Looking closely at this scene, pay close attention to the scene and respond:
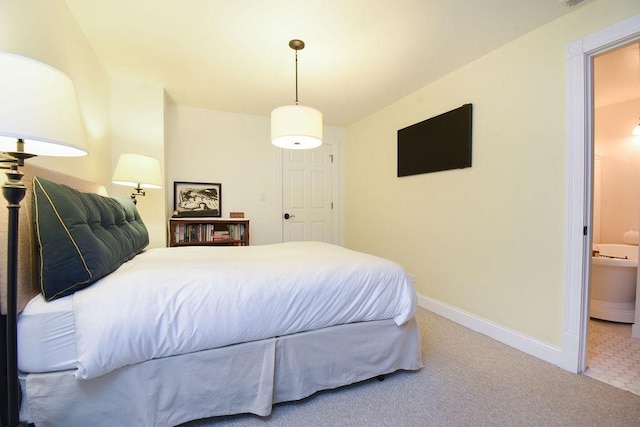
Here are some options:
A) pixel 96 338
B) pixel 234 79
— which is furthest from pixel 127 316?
pixel 234 79

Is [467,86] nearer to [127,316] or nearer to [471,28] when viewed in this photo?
[471,28]

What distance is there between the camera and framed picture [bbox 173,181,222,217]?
378 centimetres

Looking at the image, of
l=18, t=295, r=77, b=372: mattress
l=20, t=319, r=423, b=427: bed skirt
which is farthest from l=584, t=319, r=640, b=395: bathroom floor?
l=18, t=295, r=77, b=372: mattress

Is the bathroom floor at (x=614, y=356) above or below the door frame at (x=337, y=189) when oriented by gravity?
below

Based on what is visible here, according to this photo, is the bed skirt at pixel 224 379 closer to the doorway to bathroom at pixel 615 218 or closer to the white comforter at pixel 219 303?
the white comforter at pixel 219 303

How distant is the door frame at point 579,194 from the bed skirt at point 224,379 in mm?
1101

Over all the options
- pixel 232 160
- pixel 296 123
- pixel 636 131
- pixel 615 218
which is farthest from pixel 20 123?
pixel 615 218

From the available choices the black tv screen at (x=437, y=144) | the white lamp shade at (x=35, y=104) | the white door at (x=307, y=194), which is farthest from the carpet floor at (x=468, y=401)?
the white door at (x=307, y=194)

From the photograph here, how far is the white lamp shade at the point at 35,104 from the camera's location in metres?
0.93

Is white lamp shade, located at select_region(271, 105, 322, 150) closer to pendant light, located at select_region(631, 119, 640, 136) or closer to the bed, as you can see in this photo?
the bed

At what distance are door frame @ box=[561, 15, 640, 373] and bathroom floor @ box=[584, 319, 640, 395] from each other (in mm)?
131

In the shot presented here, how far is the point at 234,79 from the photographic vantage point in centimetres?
303

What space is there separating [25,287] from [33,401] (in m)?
0.45

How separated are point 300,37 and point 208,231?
2.46m
